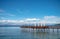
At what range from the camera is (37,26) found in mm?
18031

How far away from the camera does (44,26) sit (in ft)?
58.0

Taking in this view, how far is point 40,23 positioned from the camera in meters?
18.6

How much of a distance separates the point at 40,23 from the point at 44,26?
3.58 feet

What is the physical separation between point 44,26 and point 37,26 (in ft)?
3.17

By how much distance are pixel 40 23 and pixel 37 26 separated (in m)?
0.81
